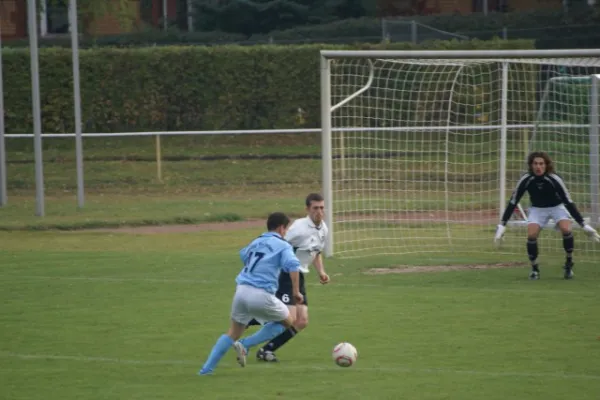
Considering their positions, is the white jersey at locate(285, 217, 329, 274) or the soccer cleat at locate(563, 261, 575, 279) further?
the soccer cleat at locate(563, 261, 575, 279)

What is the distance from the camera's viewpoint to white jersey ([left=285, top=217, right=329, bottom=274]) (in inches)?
460

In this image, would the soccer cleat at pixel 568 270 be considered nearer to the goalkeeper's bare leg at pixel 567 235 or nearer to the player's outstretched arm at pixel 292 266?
the goalkeeper's bare leg at pixel 567 235

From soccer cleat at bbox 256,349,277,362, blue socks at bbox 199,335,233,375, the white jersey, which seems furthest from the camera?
the white jersey

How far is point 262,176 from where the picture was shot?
2880 cm

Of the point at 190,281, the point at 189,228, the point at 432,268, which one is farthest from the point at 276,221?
the point at 189,228

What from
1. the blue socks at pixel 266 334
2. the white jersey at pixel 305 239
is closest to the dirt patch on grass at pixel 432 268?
the white jersey at pixel 305 239

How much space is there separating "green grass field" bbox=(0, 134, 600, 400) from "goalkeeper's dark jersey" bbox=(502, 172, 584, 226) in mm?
1049

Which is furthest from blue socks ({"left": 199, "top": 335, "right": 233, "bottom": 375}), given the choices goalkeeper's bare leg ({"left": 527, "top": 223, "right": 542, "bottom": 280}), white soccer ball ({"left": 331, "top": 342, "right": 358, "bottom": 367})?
goalkeeper's bare leg ({"left": 527, "top": 223, "right": 542, "bottom": 280})

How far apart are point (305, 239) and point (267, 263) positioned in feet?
6.47

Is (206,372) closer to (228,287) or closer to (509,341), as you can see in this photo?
(509,341)

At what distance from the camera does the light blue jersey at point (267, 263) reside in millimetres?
9758

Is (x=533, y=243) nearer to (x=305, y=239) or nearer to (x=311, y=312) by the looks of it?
(x=311, y=312)

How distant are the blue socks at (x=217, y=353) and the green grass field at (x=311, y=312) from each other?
12 cm

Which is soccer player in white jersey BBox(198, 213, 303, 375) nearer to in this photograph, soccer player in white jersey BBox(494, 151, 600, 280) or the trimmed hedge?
Result: soccer player in white jersey BBox(494, 151, 600, 280)
